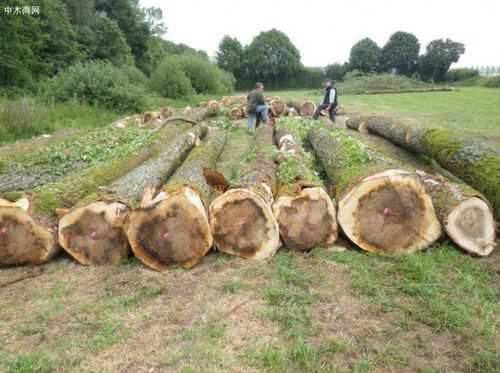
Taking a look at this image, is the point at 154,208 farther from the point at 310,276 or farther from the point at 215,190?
the point at 310,276

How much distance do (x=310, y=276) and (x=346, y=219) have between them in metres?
0.75

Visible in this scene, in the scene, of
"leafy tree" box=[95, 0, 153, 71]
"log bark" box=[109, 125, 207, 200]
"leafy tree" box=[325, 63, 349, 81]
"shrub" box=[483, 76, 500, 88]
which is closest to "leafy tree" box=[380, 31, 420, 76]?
"leafy tree" box=[325, 63, 349, 81]

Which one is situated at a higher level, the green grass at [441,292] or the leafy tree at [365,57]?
the leafy tree at [365,57]

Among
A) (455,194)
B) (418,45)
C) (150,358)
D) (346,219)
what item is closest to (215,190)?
(346,219)

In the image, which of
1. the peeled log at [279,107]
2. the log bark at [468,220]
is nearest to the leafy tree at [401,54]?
the peeled log at [279,107]

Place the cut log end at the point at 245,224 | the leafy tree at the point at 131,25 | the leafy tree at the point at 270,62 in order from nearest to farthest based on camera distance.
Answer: the cut log end at the point at 245,224
the leafy tree at the point at 131,25
the leafy tree at the point at 270,62

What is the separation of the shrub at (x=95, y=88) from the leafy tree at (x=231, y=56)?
36212 millimetres

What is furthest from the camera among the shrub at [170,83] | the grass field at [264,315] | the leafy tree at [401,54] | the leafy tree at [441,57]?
the leafy tree at [401,54]

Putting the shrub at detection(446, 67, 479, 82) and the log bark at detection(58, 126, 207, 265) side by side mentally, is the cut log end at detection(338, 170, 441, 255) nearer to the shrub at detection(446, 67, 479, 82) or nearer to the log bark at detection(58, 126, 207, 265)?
the log bark at detection(58, 126, 207, 265)

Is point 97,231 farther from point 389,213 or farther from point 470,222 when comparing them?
point 470,222

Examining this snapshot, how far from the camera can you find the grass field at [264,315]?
82.3 inches

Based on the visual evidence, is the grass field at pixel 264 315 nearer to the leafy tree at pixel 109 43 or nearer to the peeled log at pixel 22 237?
the peeled log at pixel 22 237

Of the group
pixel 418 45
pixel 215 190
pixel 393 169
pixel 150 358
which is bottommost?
pixel 150 358

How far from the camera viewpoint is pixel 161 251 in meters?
3.17
